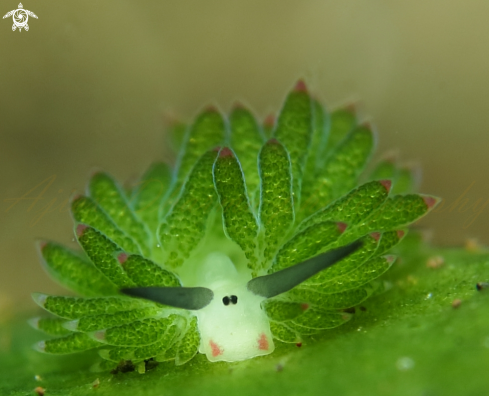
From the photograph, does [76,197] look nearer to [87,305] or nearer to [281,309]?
[87,305]

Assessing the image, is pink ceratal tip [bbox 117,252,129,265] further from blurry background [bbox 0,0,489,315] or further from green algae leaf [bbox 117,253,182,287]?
blurry background [bbox 0,0,489,315]

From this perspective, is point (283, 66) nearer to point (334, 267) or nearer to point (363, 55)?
point (363, 55)

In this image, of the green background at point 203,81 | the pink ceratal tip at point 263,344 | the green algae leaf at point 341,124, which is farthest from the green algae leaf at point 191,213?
the green background at point 203,81

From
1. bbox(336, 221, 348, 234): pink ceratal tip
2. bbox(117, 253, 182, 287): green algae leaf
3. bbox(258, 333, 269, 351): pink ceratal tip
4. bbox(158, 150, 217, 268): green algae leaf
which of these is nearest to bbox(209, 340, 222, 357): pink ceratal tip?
bbox(258, 333, 269, 351): pink ceratal tip

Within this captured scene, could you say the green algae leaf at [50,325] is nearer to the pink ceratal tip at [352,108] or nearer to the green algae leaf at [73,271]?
the green algae leaf at [73,271]

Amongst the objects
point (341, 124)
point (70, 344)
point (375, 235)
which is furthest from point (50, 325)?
point (341, 124)

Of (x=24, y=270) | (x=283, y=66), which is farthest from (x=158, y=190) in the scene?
(x=283, y=66)
